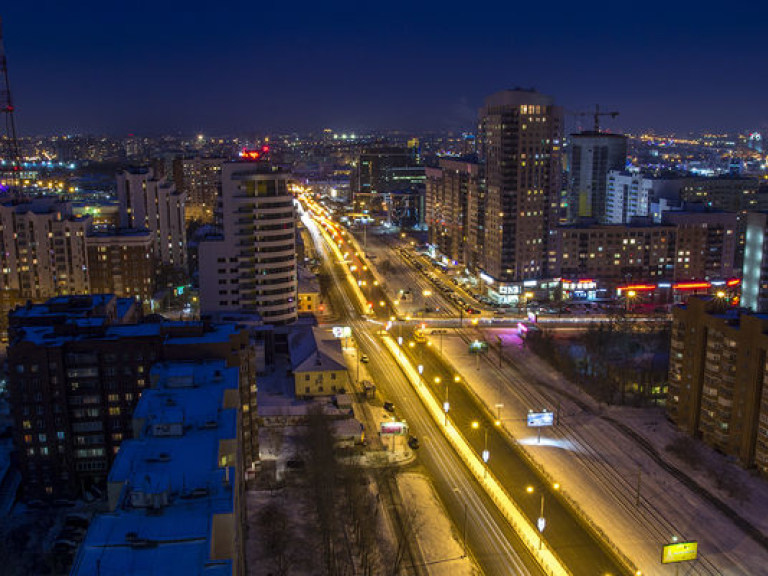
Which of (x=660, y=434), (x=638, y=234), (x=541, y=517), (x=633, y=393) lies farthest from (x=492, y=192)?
(x=541, y=517)

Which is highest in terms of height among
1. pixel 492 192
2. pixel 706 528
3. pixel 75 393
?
pixel 492 192

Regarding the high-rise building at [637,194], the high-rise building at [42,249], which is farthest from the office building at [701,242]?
the high-rise building at [42,249]

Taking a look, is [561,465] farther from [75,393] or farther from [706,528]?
[75,393]

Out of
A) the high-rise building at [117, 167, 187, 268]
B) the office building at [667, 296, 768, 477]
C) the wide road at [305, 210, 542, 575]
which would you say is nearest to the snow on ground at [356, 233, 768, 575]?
the office building at [667, 296, 768, 477]

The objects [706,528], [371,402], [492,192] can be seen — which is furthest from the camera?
[492,192]

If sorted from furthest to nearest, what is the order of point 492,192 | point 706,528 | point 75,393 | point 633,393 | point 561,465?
1. point 492,192
2. point 633,393
3. point 561,465
4. point 75,393
5. point 706,528

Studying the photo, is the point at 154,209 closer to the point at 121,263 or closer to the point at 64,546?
the point at 121,263
